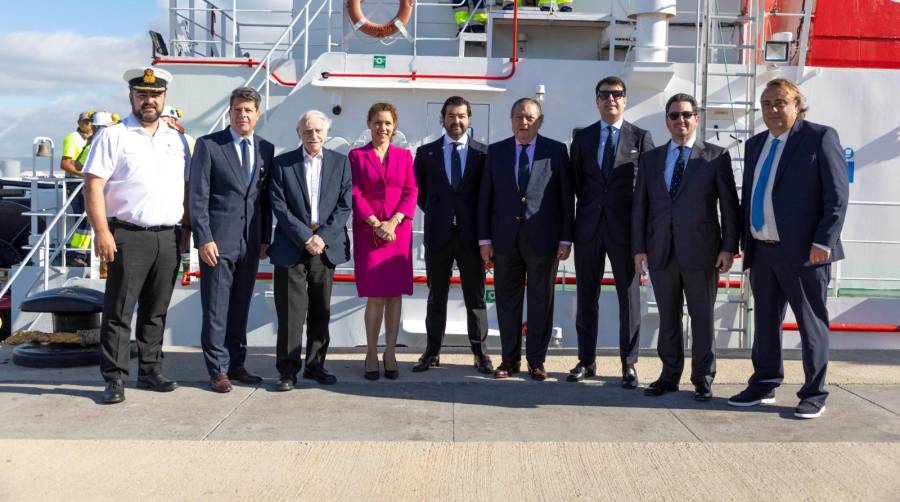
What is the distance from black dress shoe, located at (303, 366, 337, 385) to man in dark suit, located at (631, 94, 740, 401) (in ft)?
6.43

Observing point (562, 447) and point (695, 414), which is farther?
point (695, 414)

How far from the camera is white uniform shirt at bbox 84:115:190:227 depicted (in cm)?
504

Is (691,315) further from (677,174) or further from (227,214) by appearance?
(227,214)

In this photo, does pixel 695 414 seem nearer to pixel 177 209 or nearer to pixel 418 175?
pixel 418 175

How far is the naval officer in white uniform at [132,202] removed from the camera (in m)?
5.05

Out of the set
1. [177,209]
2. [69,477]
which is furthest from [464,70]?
[69,477]

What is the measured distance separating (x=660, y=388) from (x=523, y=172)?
5.18ft

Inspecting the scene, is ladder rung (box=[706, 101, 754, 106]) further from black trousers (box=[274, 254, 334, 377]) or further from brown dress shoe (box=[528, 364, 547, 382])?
black trousers (box=[274, 254, 334, 377])

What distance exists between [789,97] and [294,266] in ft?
9.90

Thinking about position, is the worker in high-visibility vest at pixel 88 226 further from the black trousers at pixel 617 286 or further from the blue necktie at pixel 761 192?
the blue necktie at pixel 761 192

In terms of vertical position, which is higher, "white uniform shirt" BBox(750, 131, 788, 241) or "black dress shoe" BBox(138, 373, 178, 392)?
"white uniform shirt" BBox(750, 131, 788, 241)

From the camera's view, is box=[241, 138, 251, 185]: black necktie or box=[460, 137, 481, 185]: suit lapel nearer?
box=[241, 138, 251, 185]: black necktie

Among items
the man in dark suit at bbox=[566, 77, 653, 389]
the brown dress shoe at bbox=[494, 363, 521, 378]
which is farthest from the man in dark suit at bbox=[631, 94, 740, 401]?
the brown dress shoe at bbox=[494, 363, 521, 378]

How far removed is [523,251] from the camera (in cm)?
573
